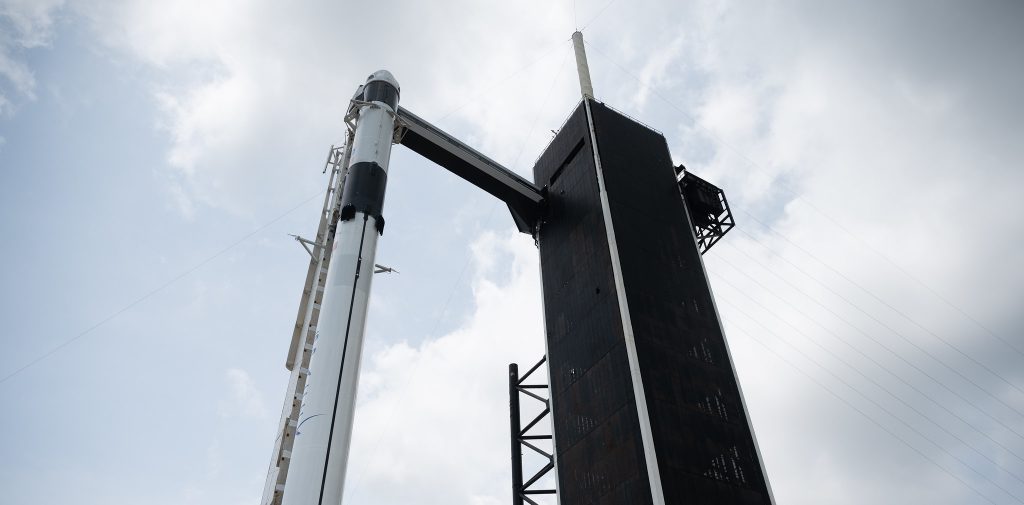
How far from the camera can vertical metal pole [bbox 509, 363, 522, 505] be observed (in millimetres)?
33844

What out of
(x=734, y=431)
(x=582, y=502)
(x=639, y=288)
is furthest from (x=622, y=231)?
(x=582, y=502)

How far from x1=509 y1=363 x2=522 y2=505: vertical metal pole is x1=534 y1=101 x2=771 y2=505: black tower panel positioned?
455 centimetres

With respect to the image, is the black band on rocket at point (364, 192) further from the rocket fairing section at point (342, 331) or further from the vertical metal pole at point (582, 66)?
the vertical metal pole at point (582, 66)

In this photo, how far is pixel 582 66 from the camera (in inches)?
1708

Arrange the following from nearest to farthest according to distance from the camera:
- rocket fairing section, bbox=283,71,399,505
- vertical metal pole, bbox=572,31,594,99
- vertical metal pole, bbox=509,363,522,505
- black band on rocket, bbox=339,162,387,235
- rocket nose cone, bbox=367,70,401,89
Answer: rocket fairing section, bbox=283,71,399,505 → black band on rocket, bbox=339,162,387,235 → rocket nose cone, bbox=367,70,401,89 → vertical metal pole, bbox=509,363,522,505 → vertical metal pole, bbox=572,31,594,99

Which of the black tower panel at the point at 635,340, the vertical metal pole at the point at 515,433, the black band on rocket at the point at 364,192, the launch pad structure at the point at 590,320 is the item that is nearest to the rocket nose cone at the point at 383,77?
the launch pad structure at the point at 590,320

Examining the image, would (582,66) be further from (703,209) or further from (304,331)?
(304,331)

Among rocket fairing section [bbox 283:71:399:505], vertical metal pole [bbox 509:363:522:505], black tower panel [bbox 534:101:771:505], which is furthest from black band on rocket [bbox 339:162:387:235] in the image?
vertical metal pole [bbox 509:363:522:505]

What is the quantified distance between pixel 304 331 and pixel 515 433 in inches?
646

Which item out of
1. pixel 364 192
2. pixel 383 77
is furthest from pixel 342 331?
pixel 383 77

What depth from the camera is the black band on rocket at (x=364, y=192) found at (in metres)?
25.2

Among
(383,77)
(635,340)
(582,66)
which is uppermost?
(582,66)

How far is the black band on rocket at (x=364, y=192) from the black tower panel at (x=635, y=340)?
1117 centimetres

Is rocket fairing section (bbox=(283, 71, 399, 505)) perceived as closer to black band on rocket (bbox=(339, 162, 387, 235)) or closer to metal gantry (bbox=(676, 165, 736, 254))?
black band on rocket (bbox=(339, 162, 387, 235))
